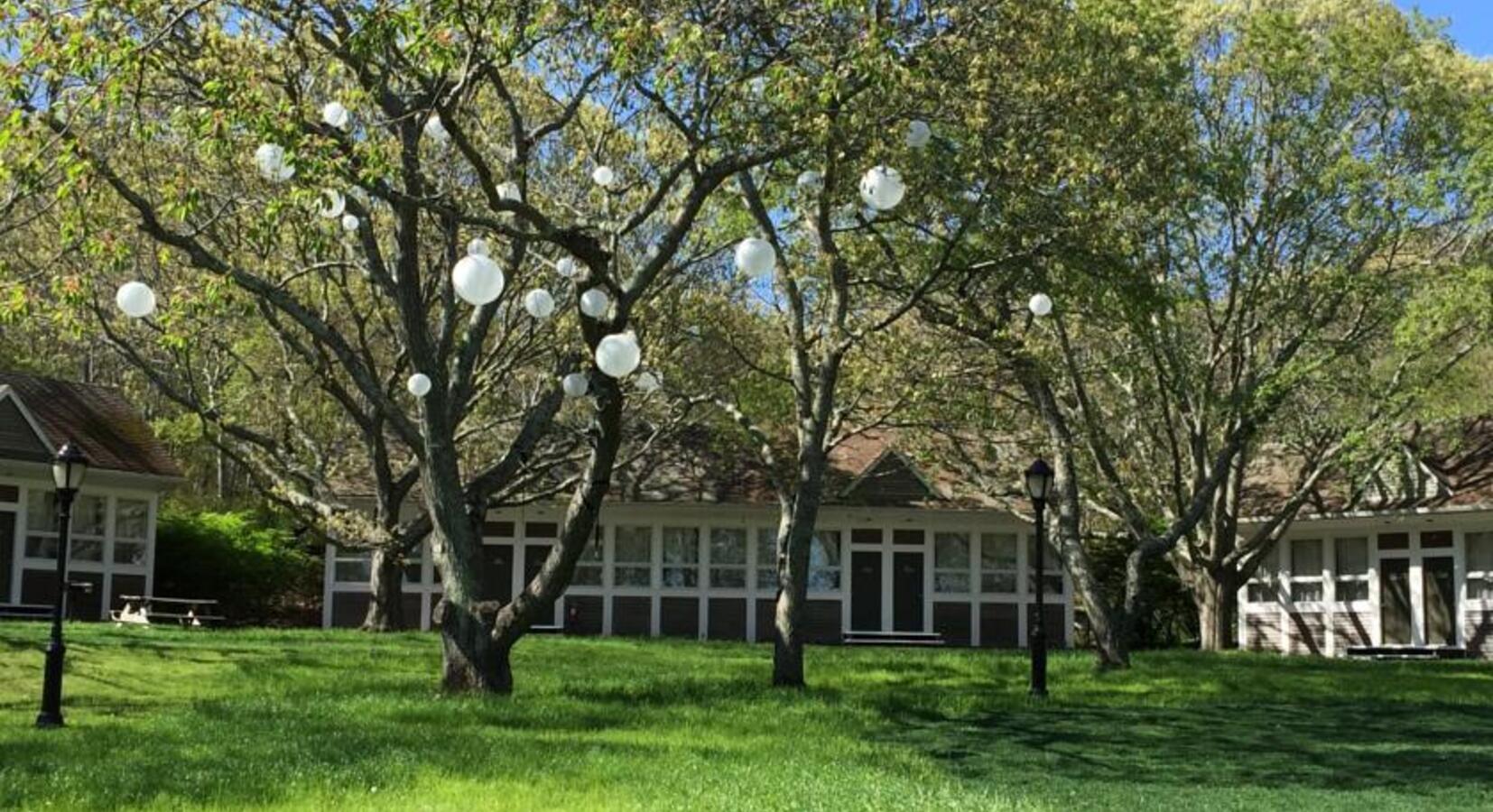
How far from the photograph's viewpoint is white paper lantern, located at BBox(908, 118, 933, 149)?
14.8 m

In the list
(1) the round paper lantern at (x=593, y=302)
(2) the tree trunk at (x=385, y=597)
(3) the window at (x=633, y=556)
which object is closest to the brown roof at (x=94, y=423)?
(2) the tree trunk at (x=385, y=597)

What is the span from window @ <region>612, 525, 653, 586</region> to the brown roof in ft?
31.8

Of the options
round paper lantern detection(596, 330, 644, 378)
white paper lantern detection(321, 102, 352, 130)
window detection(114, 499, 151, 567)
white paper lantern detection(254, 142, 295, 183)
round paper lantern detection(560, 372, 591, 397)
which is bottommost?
window detection(114, 499, 151, 567)

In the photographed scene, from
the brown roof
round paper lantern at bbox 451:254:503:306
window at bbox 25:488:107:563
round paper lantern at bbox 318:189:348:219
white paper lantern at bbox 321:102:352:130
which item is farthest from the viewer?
the brown roof

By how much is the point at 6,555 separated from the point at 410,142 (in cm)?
1872

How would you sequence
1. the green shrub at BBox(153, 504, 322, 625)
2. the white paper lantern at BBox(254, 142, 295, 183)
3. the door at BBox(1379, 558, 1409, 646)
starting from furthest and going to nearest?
1. the green shrub at BBox(153, 504, 322, 625)
2. the door at BBox(1379, 558, 1409, 646)
3. the white paper lantern at BBox(254, 142, 295, 183)

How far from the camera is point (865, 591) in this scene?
34.0m

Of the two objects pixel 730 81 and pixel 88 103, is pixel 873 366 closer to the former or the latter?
pixel 730 81

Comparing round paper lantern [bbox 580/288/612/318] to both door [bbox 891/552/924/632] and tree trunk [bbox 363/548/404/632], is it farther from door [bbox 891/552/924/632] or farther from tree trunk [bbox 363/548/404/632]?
door [bbox 891/552/924/632]

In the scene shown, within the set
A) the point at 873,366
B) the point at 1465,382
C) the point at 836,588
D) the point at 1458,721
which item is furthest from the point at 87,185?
the point at 1465,382

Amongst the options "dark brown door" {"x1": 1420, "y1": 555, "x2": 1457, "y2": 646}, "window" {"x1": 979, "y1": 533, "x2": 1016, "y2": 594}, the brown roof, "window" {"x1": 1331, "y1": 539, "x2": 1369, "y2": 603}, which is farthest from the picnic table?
"dark brown door" {"x1": 1420, "y1": 555, "x2": 1457, "y2": 646}

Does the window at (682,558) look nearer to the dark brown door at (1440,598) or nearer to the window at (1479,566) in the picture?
the dark brown door at (1440,598)

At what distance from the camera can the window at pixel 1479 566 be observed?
30203 millimetres

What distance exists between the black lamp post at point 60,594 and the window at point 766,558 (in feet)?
65.4
